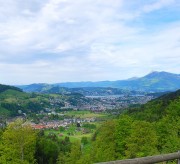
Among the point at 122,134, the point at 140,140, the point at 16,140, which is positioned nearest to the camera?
the point at 140,140

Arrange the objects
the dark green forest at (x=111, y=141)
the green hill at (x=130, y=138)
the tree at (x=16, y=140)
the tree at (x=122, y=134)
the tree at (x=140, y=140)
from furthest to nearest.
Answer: the tree at (x=122, y=134)
the tree at (x=16, y=140)
the dark green forest at (x=111, y=141)
the green hill at (x=130, y=138)
the tree at (x=140, y=140)

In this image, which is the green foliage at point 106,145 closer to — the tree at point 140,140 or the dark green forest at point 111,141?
the dark green forest at point 111,141

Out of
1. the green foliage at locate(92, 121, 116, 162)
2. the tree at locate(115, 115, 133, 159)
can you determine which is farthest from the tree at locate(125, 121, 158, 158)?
the tree at locate(115, 115, 133, 159)

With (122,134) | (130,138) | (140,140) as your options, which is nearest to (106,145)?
(122,134)

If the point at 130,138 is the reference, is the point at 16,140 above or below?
below

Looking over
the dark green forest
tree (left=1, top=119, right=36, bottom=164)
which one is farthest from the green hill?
tree (left=1, top=119, right=36, bottom=164)

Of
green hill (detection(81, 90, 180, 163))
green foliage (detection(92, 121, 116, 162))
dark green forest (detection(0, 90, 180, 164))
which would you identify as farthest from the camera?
green foliage (detection(92, 121, 116, 162))

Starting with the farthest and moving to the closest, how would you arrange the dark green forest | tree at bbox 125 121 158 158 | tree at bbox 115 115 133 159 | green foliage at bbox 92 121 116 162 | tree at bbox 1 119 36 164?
1. tree at bbox 115 115 133 159
2. tree at bbox 1 119 36 164
3. green foliage at bbox 92 121 116 162
4. the dark green forest
5. tree at bbox 125 121 158 158

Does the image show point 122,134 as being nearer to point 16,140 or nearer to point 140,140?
point 140,140

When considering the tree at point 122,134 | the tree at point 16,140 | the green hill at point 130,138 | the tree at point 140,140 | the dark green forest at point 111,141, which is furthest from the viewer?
the tree at point 122,134

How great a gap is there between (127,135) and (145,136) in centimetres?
636

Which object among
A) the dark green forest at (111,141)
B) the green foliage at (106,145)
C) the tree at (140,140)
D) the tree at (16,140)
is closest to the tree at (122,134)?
the dark green forest at (111,141)

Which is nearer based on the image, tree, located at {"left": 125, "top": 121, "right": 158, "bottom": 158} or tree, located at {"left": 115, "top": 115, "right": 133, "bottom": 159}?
tree, located at {"left": 125, "top": 121, "right": 158, "bottom": 158}

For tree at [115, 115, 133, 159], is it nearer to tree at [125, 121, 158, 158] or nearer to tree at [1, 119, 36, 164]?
tree at [125, 121, 158, 158]
